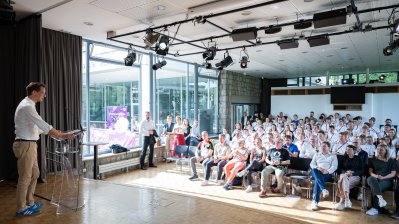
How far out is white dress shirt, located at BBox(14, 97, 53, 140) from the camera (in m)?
3.42

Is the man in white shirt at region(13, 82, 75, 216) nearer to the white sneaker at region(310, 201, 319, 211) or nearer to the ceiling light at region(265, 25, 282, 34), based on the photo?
the ceiling light at region(265, 25, 282, 34)

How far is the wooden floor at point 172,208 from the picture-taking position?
144 inches

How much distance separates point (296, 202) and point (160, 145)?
502cm

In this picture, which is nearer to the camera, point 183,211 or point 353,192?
point 183,211

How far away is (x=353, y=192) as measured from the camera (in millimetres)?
5625

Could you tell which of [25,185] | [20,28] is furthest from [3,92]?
[25,185]

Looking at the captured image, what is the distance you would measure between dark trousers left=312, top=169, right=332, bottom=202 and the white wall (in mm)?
8033

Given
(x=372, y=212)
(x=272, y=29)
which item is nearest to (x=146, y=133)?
(x=272, y=29)

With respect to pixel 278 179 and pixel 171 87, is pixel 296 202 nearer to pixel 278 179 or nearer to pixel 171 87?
pixel 278 179

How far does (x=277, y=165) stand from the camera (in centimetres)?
590

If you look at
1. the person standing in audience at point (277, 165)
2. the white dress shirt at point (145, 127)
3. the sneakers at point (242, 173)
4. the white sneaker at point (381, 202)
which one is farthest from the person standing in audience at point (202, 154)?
the white sneaker at point (381, 202)

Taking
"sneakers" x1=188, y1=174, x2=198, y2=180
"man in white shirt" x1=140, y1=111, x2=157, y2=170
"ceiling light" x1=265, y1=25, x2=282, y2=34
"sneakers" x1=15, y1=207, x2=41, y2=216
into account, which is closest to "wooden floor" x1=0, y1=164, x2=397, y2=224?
"sneakers" x1=15, y1=207, x2=41, y2=216

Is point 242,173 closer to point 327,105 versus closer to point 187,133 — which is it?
point 187,133

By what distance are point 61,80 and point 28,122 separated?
10.0 ft
